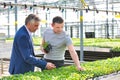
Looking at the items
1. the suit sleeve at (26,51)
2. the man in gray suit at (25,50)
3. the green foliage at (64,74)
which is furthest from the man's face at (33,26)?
the green foliage at (64,74)

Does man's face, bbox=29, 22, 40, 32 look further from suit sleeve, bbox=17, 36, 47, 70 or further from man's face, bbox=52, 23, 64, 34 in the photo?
man's face, bbox=52, 23, 64, 34

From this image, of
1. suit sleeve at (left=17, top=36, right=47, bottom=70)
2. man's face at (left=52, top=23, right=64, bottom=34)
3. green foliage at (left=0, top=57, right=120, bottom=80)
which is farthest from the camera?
man's face at (left=52, top=23, right=64, bottom=34)

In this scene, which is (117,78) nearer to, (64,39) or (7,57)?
(64,39)

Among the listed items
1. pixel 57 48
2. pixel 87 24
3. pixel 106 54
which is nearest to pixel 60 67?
Result: pixel 57 48

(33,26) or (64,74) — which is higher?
(33,26)

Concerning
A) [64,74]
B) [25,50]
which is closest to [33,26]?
[25,50]

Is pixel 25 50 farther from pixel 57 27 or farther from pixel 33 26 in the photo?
→ pixel 57 27

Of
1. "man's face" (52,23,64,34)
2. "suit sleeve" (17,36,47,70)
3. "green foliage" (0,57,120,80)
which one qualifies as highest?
"man's face" (52,23,64,34)

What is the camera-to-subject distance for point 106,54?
9.31 metres

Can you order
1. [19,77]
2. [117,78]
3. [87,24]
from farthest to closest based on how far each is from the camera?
[87,24] < [117,78] < [19,77]

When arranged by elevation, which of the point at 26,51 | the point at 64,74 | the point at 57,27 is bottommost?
the point at 64,74

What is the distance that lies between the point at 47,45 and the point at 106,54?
5.69 m

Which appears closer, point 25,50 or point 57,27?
point 25,50

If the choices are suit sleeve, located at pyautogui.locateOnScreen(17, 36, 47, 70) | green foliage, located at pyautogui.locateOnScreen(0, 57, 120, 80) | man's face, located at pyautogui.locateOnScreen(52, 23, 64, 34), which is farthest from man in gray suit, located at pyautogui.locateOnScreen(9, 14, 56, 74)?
man's face, located at pyautogui.locateOnScreen(52, 23, 64, 34)
